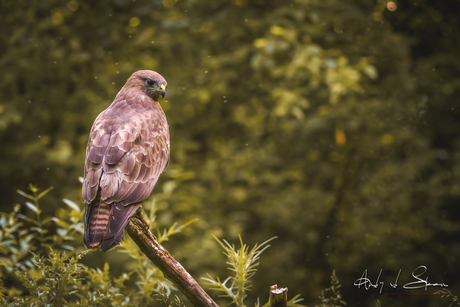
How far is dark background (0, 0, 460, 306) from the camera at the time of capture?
141 inches

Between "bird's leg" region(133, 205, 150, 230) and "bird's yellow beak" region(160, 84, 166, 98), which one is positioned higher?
"bird's yellow beak" region(160, 84, 166, 98)

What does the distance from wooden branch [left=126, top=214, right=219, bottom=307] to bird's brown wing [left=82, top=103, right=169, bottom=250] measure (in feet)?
0.40

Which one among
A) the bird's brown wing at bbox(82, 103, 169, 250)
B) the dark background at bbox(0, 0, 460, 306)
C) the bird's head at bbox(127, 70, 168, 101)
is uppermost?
the bird's head at bbox(127, 70, 168, 101)

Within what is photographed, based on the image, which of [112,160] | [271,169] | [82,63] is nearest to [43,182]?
[82,63]

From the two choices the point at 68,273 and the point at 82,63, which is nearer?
the point at 68,273

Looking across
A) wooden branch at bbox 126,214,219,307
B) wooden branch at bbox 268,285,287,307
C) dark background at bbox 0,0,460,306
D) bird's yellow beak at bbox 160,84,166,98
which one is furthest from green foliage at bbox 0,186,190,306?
dark background at bbox 0,0,460,306

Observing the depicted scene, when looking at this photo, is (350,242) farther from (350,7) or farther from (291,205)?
(350,7)

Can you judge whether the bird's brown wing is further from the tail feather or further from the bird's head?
the bird's head

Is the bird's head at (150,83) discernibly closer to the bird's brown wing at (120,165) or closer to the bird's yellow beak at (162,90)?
the bird's yellow beak at (162,90)

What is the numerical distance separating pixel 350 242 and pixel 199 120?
6.95 ft

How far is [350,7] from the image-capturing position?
12.1ft

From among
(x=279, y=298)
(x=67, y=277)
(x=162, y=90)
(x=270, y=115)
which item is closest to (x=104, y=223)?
(x=67, y=277)

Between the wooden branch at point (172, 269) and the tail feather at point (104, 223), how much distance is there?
0.39 feet

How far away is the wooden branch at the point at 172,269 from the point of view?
138 centimetres
